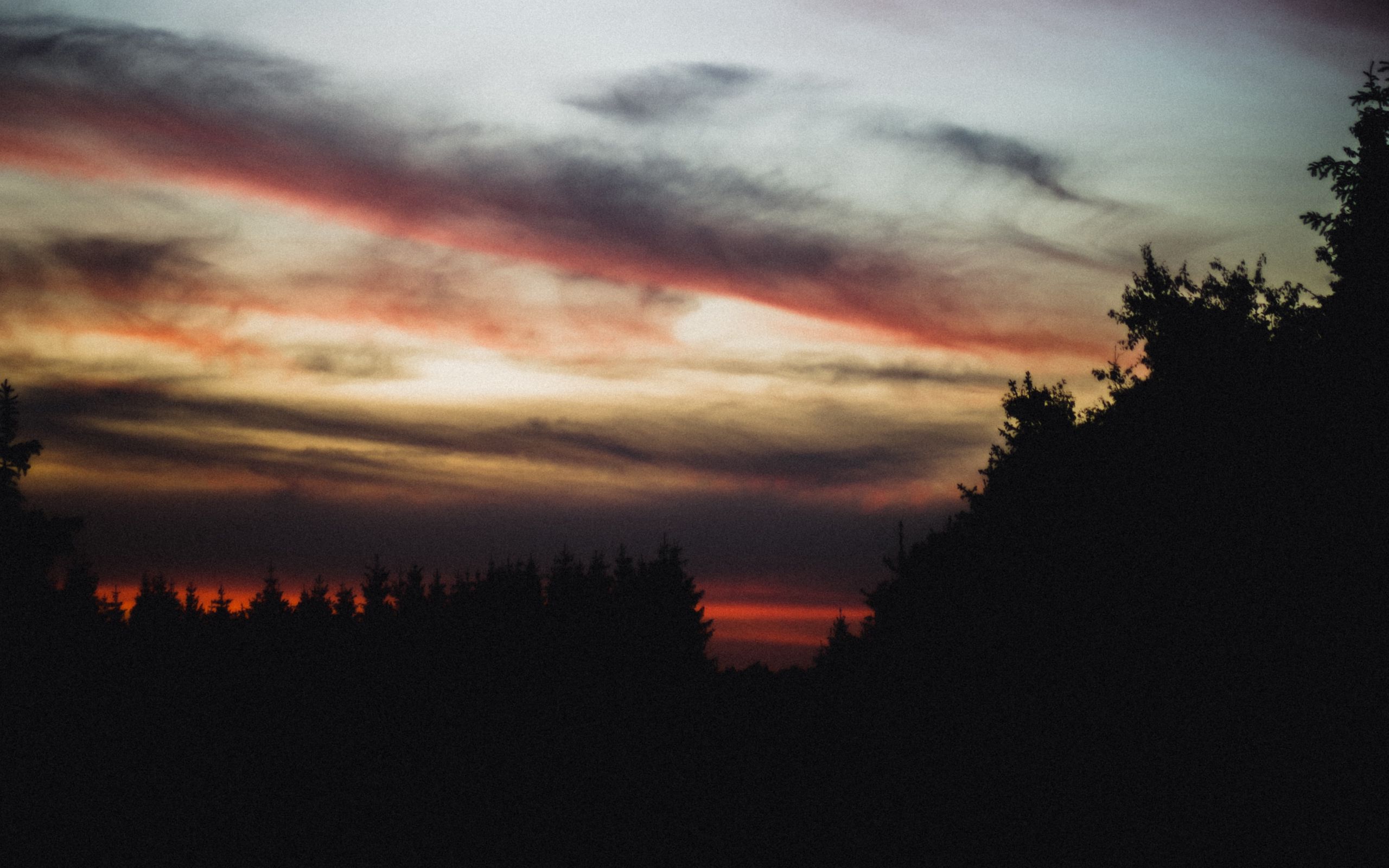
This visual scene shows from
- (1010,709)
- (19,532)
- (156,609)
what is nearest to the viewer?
(1010,709)

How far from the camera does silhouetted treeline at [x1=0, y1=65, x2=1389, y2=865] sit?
676 inches

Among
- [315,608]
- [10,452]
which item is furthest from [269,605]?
[10,452]

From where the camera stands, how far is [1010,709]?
27766 mm

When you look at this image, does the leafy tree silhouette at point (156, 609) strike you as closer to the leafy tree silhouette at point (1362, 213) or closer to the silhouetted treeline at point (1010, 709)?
the silhouetted treeline at point (1010, 709)

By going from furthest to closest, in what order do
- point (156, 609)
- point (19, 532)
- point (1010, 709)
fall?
point (156, 609), point (19, 532), point (1010, 709)

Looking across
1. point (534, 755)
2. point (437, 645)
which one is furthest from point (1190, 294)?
point (437, 645)

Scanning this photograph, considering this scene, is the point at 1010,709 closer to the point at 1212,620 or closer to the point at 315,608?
the point at 1212,620

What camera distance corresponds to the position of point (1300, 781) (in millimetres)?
15805

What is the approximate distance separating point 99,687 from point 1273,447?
63.0 metres

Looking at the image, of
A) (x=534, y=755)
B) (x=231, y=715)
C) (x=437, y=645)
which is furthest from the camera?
(x=437, y=645)

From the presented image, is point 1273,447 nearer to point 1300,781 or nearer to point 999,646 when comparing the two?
point 1300,781

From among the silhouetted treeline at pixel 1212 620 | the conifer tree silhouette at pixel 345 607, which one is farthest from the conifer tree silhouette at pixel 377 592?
the silhouetted treeline at pixel 1212 620

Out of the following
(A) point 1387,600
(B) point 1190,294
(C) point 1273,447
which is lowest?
(A) point 1387,600

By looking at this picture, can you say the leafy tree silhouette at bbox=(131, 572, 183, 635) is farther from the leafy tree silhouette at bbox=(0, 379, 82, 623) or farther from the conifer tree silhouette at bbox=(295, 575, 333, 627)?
the leafy tree silhouette at bbox=(0, 379, 82, 623)
